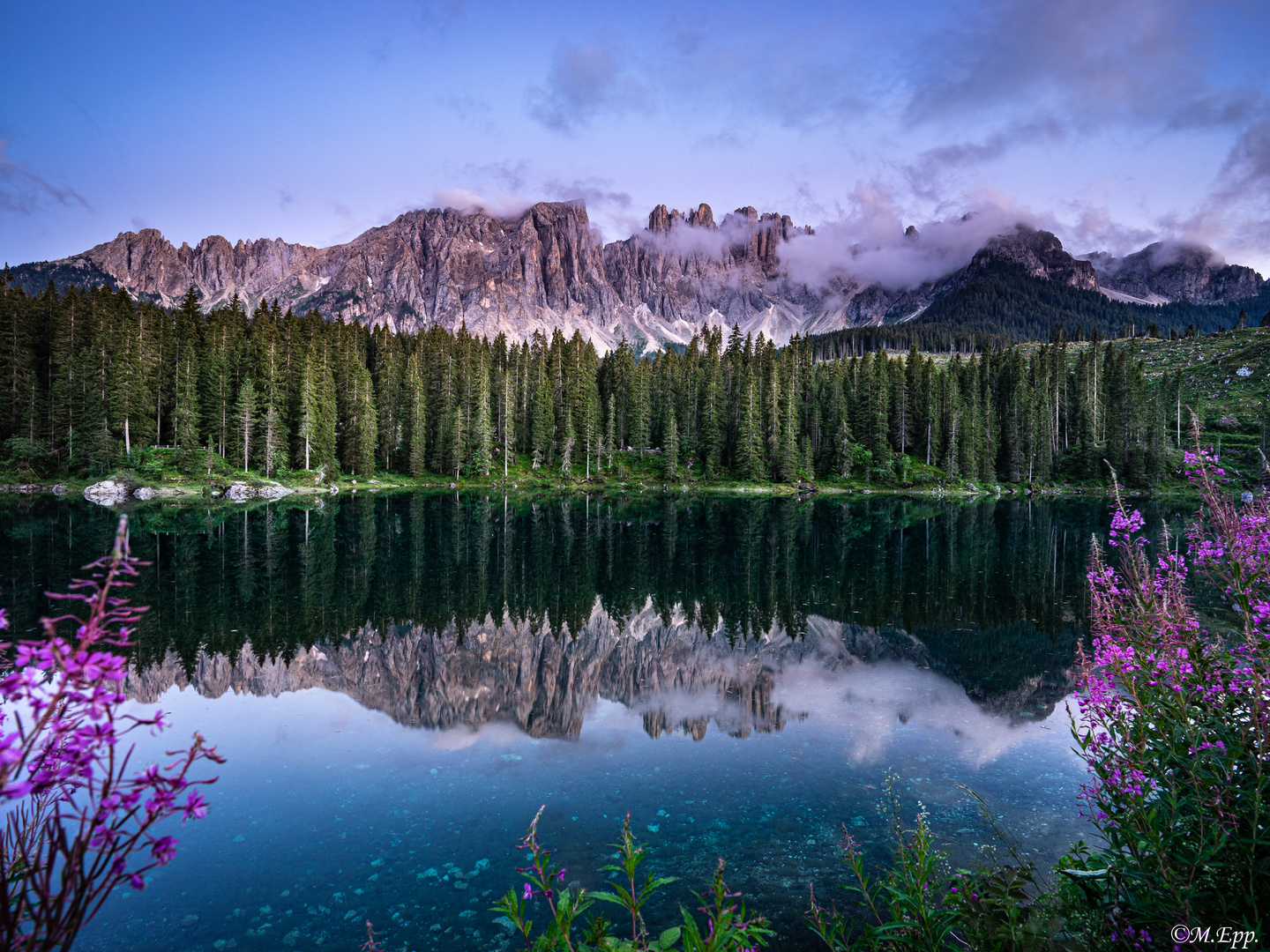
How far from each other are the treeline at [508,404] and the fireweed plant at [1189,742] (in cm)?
7613

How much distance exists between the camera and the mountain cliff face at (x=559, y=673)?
1516 centimetres

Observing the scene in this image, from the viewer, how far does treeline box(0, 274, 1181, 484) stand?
66.8 meters

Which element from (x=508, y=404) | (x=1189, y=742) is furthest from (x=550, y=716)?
(x=508, y=404)

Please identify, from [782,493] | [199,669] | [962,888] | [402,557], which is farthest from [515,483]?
[962,888]

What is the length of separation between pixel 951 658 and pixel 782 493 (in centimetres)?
6533

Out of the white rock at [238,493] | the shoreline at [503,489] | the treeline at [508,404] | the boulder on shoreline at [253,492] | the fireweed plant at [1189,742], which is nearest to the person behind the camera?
the fireweed plant at [1189,742]

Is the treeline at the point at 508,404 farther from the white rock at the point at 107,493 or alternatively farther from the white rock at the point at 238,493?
the white rock at the point at 107,493

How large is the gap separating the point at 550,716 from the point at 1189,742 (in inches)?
479

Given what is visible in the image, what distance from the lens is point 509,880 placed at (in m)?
8.87

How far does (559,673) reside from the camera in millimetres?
17609

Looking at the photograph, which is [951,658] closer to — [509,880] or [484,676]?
[484,676]

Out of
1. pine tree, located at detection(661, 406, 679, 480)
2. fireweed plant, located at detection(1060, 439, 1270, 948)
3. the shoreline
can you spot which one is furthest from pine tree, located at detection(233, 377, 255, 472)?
fireweed plant, located at detection(1060, 439, 1270, 948)

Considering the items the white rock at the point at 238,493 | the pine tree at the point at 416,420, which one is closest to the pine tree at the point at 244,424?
the white rock at the point at 238,493

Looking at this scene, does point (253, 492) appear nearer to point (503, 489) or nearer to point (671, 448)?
point (503, 489)
